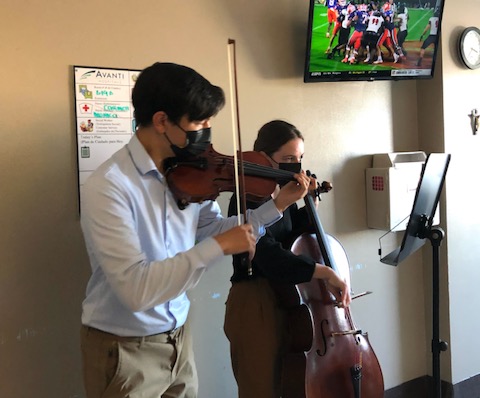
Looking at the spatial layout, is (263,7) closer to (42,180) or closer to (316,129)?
(316,129)

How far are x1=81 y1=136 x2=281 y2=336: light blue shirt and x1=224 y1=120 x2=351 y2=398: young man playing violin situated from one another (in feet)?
0.71

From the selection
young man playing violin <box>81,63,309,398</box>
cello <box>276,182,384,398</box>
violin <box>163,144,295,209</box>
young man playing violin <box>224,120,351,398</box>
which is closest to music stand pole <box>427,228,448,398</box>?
cello <box>276,182,384,398</box>

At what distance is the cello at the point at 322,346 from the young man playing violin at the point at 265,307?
5 centimetres

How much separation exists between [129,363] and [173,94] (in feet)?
2.25

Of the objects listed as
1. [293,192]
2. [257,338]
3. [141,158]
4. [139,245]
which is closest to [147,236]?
[139,245]

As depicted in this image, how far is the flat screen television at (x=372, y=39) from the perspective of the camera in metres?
2.15

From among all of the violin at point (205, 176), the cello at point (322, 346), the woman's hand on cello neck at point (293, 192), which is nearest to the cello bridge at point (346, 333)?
the cello at point (322, 346)

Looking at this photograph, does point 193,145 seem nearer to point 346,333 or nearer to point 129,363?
point 129,363

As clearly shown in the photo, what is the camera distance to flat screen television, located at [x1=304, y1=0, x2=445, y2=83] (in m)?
2.15

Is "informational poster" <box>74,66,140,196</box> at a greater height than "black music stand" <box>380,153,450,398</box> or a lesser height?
greater

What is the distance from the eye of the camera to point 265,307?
1736 mm

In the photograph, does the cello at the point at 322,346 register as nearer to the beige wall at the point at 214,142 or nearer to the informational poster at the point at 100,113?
the beige wall at the point at 214,142

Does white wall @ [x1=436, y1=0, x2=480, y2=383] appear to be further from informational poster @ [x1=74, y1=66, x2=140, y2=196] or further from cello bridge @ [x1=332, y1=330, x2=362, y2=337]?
informational poster @ [x1=74, y1=66, x2=140, y2=196]

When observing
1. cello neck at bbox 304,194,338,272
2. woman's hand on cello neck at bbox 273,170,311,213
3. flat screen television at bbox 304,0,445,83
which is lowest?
cello neck at bbox 304,194,338,272
